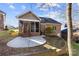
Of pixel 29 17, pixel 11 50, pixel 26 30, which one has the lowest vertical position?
pixel 11 50

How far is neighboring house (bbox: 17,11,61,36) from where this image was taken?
48.8 inches

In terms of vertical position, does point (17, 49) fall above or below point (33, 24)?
below

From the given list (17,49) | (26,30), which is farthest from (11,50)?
(26,30)

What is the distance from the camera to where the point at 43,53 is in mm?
1226

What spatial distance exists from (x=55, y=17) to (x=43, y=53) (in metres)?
0.30

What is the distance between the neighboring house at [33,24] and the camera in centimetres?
124

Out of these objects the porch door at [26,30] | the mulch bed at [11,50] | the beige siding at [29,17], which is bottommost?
the mulch bed at [11,50]

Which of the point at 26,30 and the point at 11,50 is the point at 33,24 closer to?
the point at 26,30

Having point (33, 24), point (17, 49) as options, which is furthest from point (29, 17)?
point (17, 49)

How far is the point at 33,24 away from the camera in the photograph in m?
1.24

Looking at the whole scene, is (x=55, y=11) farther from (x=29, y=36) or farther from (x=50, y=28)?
(x=29, y=36)

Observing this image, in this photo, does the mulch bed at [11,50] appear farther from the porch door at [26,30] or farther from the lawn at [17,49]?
the porch door at [26,30]

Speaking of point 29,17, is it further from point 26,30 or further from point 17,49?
point 17,49

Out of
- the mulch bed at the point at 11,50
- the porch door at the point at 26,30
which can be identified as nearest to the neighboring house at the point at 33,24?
the porch door at the point at 26,30
